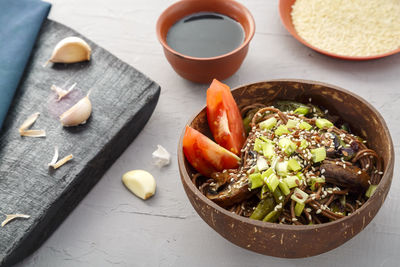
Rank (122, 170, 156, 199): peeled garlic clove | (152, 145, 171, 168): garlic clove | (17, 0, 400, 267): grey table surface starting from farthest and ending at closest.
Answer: (152, 145, 171, 168): garlic clove < (122, 170, 156, 199): peeled garlic clove < (17, 0, 400, 267): grey table surface

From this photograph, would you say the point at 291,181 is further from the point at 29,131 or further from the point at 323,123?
the point at 29,131

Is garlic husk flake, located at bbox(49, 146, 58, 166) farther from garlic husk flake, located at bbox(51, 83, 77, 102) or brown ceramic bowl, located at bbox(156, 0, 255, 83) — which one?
brown ceramic bowl, located at bbox(156, 0, 255, 83)

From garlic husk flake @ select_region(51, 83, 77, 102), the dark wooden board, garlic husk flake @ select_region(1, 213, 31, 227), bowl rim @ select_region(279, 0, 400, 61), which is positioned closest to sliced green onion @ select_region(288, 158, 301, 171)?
the dark wooden board

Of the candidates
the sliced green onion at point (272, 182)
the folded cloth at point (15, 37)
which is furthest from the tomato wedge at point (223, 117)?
the folded cloth at point (15, 37)

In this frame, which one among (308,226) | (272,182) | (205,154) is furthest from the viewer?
(205,154)

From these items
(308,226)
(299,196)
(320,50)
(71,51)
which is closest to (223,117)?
(299,196)
